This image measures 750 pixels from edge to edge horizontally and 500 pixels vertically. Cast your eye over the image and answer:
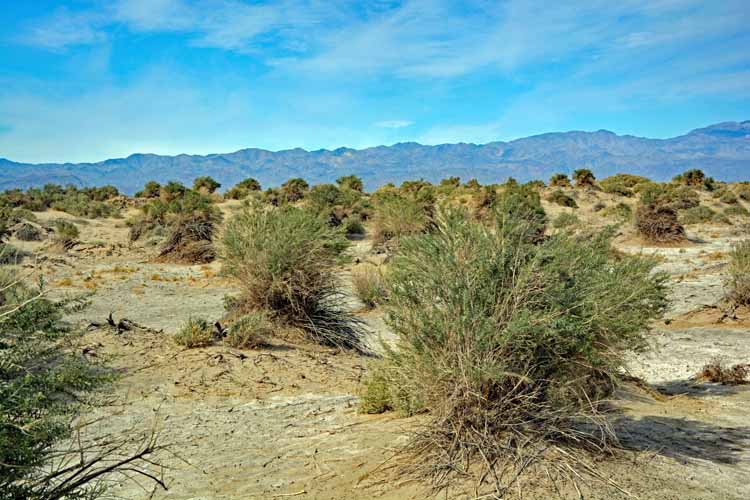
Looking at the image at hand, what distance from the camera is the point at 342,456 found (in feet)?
20.4

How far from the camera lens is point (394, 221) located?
25781mm

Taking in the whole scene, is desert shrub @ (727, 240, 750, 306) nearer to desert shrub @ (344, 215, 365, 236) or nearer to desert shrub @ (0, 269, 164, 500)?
desert shrub @ (0, 269, 164, 500)

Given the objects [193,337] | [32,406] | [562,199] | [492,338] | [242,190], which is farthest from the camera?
[242,190]

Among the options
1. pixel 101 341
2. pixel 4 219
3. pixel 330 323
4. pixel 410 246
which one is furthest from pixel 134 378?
pixel 4 219

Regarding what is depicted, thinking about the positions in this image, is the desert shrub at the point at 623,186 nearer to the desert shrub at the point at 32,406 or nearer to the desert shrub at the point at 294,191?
the desert shrub at the point at 294,191

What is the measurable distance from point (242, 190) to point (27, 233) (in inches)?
866

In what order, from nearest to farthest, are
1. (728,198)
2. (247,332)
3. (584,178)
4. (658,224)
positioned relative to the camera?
(247,332), (658,224), (728,198), (584,178)

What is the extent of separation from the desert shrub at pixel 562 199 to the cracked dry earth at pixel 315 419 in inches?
943

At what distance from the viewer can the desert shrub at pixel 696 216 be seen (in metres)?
32.3

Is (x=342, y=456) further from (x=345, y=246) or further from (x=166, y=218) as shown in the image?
(x=166, y=218)

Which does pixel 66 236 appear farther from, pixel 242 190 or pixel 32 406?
pixel 32 406

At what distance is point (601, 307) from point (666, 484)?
1.57 metres

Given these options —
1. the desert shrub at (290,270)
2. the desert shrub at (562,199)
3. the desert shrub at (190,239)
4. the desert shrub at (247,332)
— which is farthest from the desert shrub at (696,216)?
the desert shrub at (247,332)

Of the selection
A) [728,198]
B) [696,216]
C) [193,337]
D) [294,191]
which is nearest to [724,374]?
[193,337]
